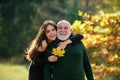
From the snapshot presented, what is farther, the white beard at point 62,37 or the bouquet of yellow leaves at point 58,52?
the white beard at point 62,37

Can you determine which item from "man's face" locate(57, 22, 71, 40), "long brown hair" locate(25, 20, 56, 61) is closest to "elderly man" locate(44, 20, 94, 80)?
"man's face" locate(57, 22, 71, 40)

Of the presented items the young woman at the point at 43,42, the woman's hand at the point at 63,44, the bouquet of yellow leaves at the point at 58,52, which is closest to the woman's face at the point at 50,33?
the young woman at the point at 43,42

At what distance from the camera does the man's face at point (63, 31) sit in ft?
18.1

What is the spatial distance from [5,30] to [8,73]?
879 cm

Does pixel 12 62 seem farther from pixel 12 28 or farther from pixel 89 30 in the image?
pixel 89 30

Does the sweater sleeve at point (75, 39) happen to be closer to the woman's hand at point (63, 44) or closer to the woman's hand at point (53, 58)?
the woman's hand at point (63, 44)

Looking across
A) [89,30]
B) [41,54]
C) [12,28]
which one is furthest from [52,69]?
[12,28]

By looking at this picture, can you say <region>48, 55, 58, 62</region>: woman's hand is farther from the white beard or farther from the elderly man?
the white beard

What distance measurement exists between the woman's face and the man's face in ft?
0.22

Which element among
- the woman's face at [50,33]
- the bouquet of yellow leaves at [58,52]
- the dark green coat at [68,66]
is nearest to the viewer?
the bouquet of yellow leaves at [58,52]

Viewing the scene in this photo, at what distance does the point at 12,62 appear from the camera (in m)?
30.0

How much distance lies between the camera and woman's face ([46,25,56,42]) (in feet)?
18.4

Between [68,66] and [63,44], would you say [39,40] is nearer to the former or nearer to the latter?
[63,44]

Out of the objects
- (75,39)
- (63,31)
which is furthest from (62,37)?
(75,39)
